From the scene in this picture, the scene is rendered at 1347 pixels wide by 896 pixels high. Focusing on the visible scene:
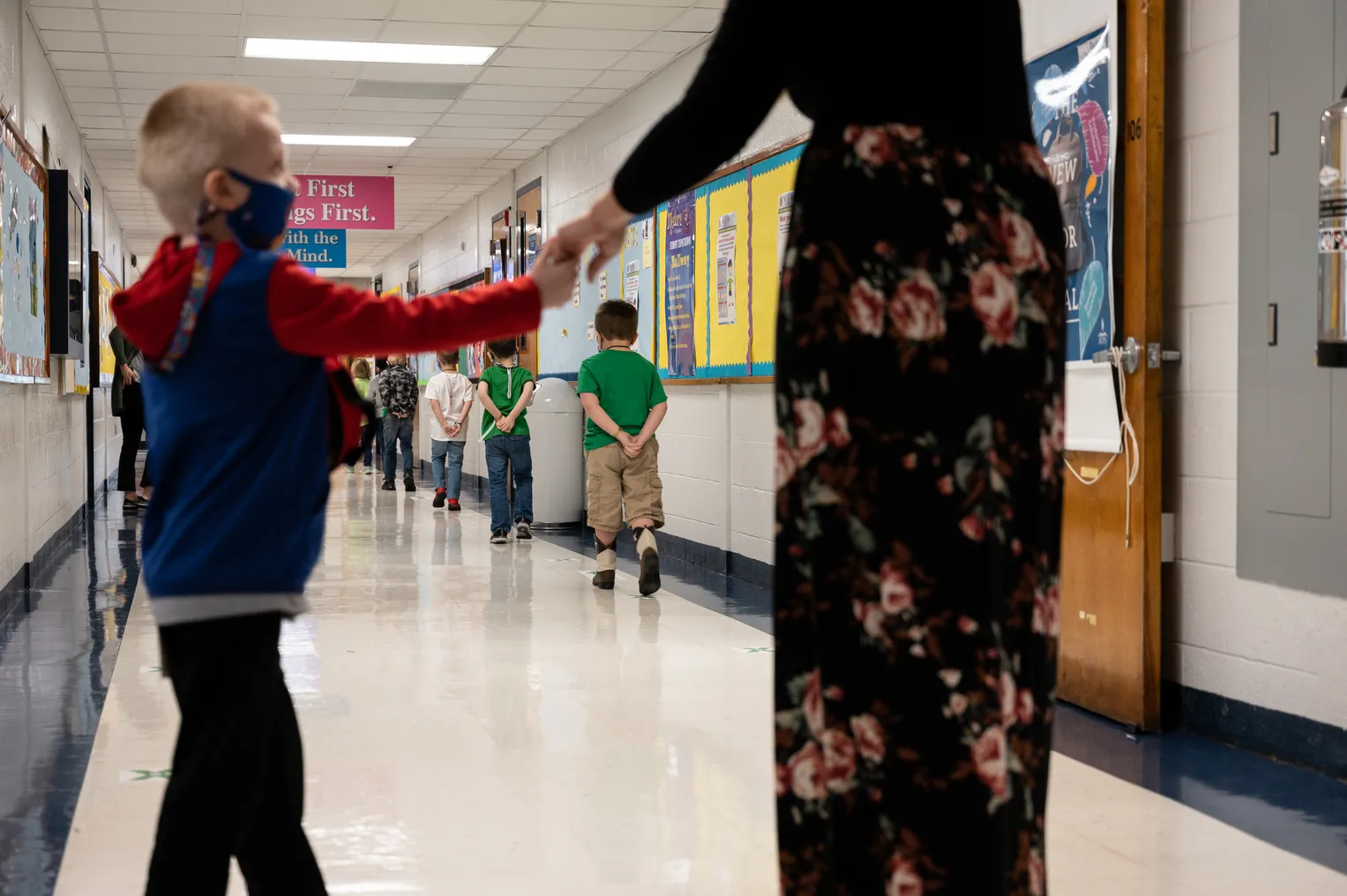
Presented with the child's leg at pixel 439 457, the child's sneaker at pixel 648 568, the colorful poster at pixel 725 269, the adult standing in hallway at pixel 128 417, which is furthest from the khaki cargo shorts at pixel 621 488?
the adult standing in hallway at pixel 128 417

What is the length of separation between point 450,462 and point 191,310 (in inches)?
383

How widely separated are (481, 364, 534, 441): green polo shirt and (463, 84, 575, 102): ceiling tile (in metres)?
1.84

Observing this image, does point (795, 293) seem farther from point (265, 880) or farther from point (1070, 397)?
point (1070, 397)

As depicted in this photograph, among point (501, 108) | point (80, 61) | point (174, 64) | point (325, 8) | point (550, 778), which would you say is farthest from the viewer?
point (501, 108)

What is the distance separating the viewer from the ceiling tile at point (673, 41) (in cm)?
745

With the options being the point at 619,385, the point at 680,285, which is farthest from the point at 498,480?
the point at 619,385

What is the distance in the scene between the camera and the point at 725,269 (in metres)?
7.32

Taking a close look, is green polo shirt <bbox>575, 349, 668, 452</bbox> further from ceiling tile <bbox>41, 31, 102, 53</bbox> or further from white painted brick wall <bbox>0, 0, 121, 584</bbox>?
ceiling tile <bbox>41, 31, 102, 53</bbox>

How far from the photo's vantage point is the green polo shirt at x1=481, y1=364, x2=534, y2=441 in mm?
8602

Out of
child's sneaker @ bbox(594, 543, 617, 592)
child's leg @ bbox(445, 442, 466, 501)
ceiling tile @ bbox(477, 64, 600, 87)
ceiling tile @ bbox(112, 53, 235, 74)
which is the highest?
ceiling tile @ bbox(477, 64, 600, 87)

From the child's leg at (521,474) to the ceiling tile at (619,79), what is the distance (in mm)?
2347

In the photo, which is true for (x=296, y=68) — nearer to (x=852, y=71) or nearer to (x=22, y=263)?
(x=22, y=263)

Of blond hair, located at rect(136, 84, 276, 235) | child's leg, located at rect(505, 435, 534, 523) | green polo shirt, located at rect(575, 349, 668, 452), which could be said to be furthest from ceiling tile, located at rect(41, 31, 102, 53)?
blond hair, located at rect(136, 84, 276, 235)

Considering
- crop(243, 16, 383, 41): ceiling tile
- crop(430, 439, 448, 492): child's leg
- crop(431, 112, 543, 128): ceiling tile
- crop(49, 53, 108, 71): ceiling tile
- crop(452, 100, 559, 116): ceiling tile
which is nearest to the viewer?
crop(243, 16, 383, 41): ceiling tile
